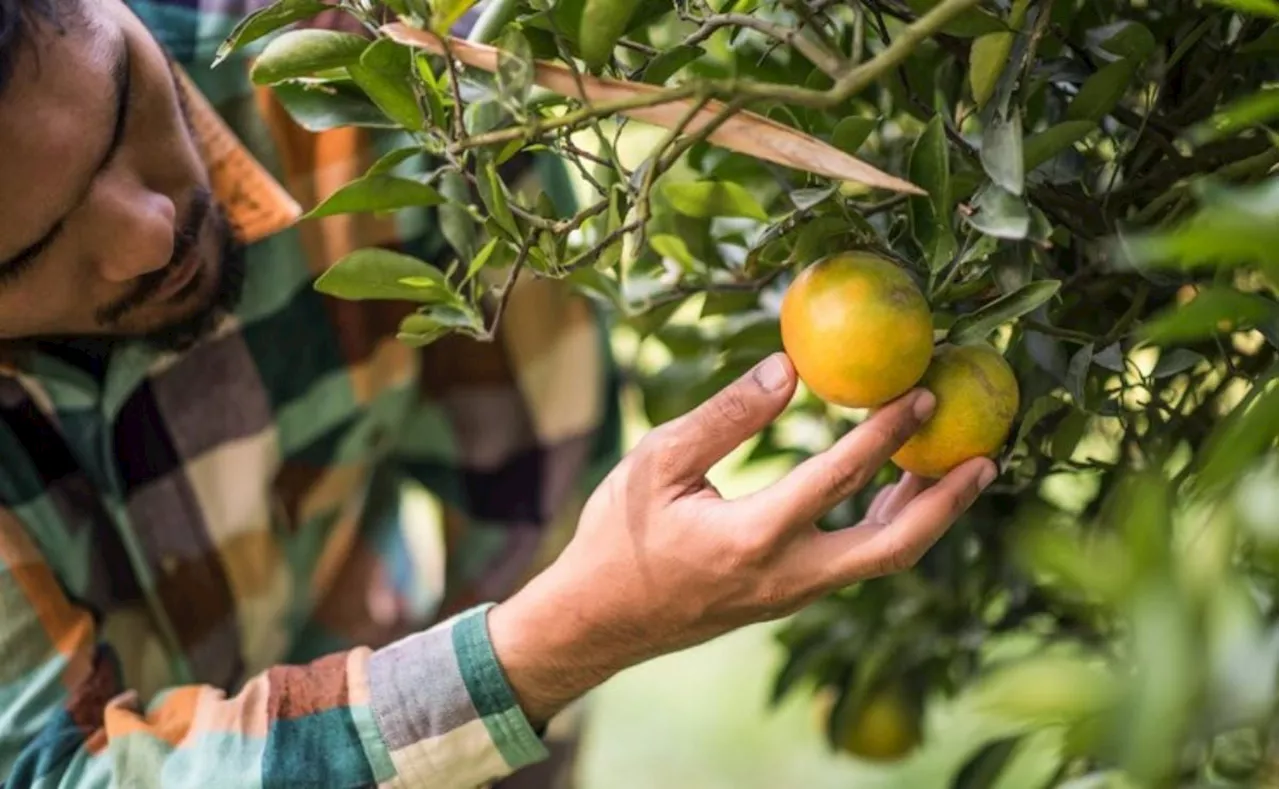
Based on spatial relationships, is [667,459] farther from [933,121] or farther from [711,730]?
[711,730]

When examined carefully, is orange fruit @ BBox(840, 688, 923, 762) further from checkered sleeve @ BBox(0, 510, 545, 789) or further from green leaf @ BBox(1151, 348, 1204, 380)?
green leaf @ BBox(1151, 348, 1204, 380)

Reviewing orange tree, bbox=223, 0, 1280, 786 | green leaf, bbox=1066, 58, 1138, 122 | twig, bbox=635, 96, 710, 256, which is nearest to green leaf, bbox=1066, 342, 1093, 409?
orange tree, bbox=223, 0, 1280, 786

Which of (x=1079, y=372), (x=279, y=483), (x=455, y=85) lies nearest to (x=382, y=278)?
(x=455, y=85)

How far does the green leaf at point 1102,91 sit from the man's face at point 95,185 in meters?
0.52

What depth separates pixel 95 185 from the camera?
81cm

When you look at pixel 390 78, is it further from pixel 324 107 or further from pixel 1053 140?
pixel 1053 140

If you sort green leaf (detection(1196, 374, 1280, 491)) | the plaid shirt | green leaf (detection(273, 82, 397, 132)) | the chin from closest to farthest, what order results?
green leaf (detection(1196, 374, 1280, 491)) < green leaf (detection(273, 82, 397, 132)) < the plaid shirt < the chin

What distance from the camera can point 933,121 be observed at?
65 centimetres

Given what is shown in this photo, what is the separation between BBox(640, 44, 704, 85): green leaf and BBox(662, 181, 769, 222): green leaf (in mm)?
76

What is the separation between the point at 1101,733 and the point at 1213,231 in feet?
0.47

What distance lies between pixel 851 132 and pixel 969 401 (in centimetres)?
14

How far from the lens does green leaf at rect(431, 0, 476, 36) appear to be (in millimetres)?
604

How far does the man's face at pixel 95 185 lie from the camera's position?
0.76 meters

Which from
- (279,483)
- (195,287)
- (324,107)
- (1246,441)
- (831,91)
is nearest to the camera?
(1246,441)
